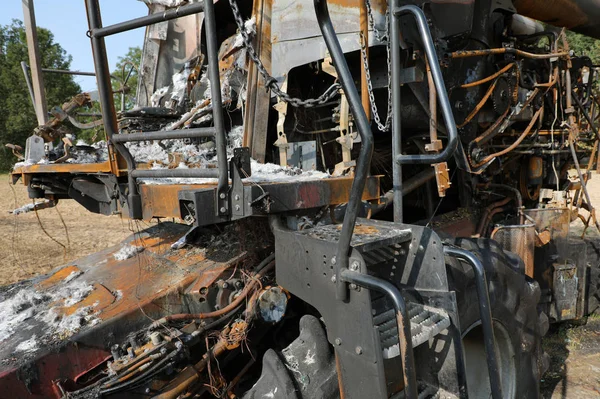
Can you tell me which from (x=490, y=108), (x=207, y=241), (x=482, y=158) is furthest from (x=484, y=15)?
(x=207, y=241)

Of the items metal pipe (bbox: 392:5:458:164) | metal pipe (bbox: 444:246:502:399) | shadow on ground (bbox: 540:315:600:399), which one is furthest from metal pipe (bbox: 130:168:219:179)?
shadow on ground (bbox: 540:315:600:399)

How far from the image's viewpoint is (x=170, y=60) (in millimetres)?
4629

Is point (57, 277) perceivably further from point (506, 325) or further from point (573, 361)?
point (573, 361)

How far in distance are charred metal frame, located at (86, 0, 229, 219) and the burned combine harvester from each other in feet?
0.03

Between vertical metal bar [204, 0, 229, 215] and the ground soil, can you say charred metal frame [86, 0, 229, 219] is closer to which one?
vertical metal bar [204, 0, 229, 215]

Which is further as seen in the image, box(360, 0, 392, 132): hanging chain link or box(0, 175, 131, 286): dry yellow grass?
box(0, 175, 131, 286): dry yellow grass

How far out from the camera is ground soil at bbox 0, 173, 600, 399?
3.54 metres

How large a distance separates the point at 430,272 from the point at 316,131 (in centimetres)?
169

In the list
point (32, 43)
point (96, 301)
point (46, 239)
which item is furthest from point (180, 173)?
point (46, 239)

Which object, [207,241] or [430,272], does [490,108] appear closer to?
[430,272]

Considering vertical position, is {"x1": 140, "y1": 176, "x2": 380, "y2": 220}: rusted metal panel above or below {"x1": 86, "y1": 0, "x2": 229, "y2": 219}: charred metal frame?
below

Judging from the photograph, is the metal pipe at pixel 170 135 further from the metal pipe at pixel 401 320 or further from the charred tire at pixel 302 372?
the charred tire at pixel 302 372

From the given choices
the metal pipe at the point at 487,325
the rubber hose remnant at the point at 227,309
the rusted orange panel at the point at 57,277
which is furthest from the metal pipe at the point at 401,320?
the rusted orange panel at the point at 57,277

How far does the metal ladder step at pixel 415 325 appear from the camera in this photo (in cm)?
155
